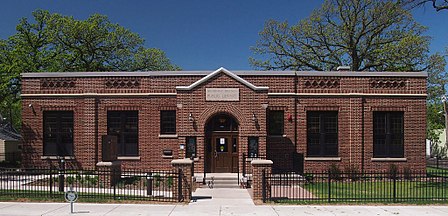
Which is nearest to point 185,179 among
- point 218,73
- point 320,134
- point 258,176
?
point 258,176

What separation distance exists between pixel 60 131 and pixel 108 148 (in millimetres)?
5886

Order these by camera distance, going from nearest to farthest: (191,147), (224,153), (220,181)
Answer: (220,181)
(191,147)
(224,153)

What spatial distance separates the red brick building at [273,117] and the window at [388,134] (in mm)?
49

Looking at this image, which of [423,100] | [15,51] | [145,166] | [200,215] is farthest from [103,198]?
[15,51]

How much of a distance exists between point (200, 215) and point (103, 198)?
4.17m

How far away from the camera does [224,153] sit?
21703mm

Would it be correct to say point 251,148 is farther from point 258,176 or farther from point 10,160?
point 10,160

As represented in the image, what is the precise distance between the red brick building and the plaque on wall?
1306mm

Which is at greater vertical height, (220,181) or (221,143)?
(221,143)

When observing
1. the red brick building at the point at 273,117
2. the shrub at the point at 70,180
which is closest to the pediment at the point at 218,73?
the red brick building at the point at 273,117

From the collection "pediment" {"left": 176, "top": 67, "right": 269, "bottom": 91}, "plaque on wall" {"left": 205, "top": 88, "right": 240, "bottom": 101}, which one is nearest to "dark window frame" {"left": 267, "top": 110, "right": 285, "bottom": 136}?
"pediment" {"left": 176, "top": 67, "right": 269, "bottom": 91}

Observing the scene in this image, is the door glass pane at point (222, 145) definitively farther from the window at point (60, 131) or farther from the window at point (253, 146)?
the window at point (60, 131)

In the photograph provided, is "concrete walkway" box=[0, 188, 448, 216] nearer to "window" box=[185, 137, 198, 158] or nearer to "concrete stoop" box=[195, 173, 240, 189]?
"concrete stoop" box=[195, 173, 240, 189]

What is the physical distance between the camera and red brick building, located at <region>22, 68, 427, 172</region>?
74.5 feet
